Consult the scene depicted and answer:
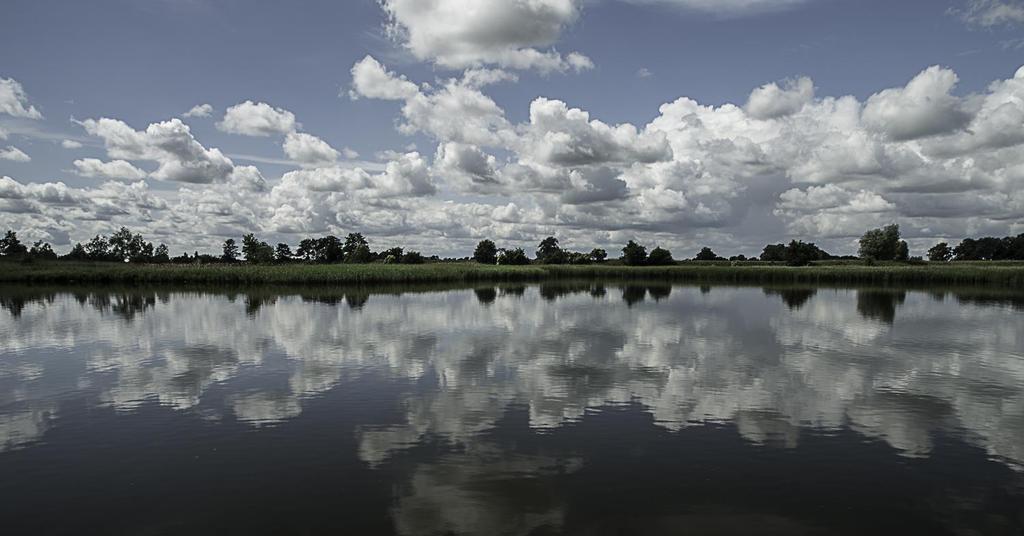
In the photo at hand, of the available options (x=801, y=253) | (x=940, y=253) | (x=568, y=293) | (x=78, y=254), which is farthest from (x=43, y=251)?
(x=940, y=253)

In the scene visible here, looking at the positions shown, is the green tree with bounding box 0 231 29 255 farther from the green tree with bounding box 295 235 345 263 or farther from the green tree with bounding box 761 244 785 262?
the green tree with bounding box 761 244 785 262

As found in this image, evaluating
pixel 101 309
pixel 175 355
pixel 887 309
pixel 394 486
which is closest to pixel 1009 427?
pixel 394 486

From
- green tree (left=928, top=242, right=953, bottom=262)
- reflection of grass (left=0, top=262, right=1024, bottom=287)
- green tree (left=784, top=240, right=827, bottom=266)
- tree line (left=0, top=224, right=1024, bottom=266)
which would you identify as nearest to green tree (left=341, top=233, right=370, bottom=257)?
tree line (left=0, top=224, right=1024, bottom=266)

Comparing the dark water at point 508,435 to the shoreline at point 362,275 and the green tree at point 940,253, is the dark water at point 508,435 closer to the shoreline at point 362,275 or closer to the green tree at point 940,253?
the shoreline at point 362,275

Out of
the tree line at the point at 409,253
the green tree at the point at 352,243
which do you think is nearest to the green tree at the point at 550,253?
the tree line at the point at 409,253

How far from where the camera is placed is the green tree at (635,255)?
153 metres

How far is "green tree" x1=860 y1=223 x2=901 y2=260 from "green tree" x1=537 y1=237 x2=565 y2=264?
3221 inches

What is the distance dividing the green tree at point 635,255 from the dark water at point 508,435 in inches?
4963

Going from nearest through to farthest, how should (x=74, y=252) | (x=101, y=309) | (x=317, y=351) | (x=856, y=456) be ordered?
(x=856, y=456) → (x=317, y=351) → (x=101, y=309) → (x=74, y=252)

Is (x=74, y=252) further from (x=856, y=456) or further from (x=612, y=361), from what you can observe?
(x=856, y=456)

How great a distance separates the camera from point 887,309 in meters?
44.4

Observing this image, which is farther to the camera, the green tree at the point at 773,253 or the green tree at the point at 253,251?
the green tree at the point at 773,253

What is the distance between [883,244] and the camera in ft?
472

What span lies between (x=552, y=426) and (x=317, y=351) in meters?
13.7
